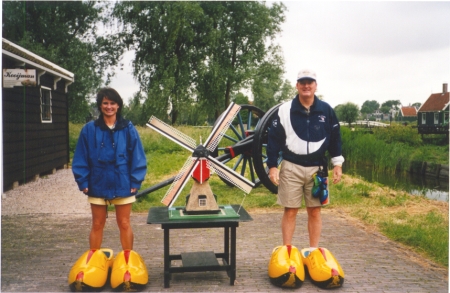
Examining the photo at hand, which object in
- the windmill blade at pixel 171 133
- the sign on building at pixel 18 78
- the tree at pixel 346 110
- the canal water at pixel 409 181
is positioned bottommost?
the canal water at pixel 409 181

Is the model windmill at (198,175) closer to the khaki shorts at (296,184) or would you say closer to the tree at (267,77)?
the khaki shorts at (296,184)

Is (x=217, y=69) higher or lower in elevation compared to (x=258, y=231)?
higher

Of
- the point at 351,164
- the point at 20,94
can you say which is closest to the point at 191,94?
the point at 351,164

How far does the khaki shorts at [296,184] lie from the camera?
12.5 ft

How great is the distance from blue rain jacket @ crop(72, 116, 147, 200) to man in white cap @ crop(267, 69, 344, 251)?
46.5 inches

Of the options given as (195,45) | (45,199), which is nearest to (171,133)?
(45,199)

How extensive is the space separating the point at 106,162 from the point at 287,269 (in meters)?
1.68

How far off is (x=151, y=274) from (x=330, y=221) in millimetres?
3115

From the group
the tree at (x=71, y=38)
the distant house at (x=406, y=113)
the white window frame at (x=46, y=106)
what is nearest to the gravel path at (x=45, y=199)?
the white window frame at (x=46, y=106)

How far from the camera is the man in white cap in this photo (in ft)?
12.3

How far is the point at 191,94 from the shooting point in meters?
23.5

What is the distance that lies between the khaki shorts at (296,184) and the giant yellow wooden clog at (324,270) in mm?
431

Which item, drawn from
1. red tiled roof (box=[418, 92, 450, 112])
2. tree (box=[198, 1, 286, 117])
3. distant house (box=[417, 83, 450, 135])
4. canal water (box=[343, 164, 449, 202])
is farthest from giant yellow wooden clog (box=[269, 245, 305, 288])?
red tiled roof (box=[418, 92, 450, 112])

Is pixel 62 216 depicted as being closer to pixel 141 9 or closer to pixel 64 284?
pixel 64 284
